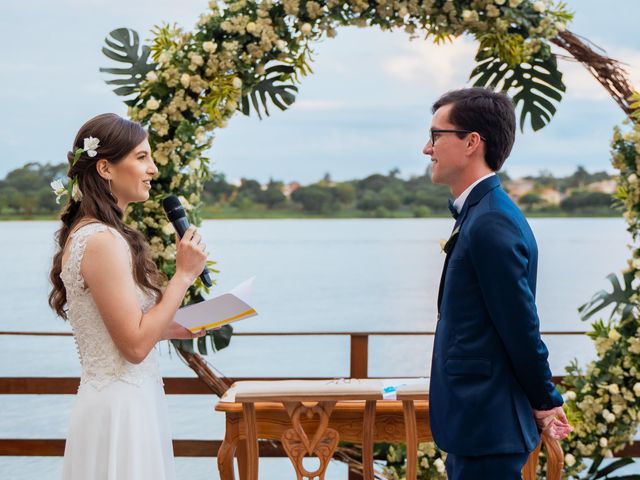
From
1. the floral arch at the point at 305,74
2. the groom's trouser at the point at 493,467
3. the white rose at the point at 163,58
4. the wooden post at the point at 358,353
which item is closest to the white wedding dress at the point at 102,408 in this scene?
the groom's trouser at the point at 493,467

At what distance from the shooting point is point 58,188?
98.6 inches

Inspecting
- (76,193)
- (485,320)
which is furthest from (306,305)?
(485,320)

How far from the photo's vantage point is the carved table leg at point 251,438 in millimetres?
2994

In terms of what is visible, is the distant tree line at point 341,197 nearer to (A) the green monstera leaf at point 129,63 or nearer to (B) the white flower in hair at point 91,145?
(A) the green monstera leaf at point 129,63

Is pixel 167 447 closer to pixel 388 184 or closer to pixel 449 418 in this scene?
pixel 449 418

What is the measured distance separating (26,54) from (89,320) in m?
15.9

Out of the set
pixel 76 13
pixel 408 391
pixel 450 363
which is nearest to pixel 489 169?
pixel 450 363

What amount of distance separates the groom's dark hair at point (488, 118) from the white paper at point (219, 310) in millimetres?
685

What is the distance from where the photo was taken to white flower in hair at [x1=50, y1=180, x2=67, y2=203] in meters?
2.48

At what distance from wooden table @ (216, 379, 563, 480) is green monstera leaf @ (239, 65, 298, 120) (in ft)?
5.26

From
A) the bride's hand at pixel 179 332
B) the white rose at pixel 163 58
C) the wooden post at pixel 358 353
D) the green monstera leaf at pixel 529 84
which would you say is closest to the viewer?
the bride's hand at pixel 179 332

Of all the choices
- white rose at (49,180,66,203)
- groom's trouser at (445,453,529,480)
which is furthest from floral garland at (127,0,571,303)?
groom's trouser at (445,453,529,480)

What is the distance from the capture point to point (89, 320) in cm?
229

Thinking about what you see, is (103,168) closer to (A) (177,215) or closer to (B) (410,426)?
(A) (177,215)
